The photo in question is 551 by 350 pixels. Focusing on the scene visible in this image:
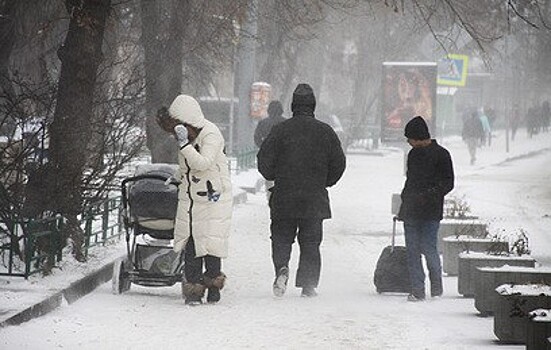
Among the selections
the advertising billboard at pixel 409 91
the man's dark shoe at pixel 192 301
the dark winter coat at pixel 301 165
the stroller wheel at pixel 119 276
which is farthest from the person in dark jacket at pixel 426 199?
the advertising billboard at pixel 409 91

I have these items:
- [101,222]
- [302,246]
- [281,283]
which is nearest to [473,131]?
[101,222]

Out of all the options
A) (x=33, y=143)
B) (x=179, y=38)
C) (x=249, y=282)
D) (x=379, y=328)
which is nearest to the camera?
(x=379, y=328)

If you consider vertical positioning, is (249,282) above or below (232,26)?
below

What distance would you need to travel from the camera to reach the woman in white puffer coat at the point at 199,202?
41.9ft

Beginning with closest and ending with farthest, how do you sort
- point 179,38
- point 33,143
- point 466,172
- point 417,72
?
point 33,143, point 179,38, point 417,72, point 466,172

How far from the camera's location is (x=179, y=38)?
74.5ft

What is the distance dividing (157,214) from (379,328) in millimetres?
2649

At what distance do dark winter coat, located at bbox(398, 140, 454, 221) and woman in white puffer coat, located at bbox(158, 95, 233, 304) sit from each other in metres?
2.09

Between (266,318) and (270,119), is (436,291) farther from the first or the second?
(270,119)

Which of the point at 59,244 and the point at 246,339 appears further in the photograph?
the point at 59,244

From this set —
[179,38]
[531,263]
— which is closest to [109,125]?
[531,263]

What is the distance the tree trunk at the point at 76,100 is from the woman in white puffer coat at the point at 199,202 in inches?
77.9

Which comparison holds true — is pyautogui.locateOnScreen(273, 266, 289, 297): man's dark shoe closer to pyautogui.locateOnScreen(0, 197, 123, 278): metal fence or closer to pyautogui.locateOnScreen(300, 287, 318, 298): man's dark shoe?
pyautogui.locateOnScreen(300, 287, 318, 298): man's dark shoe

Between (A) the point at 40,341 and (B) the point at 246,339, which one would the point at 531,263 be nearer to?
(B) the point at 246,339
